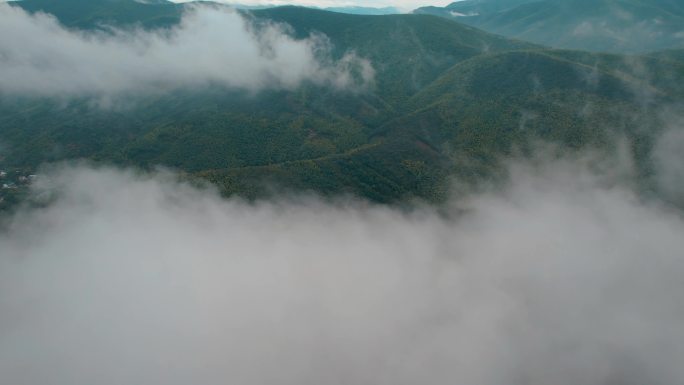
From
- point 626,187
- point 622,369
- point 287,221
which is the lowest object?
point 622,369

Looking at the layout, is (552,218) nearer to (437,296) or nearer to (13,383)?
(437,296)

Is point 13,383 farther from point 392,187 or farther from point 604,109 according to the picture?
point 604,109

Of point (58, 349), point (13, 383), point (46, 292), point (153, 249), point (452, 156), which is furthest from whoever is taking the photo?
point (452, 156)

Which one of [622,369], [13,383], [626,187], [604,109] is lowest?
[13,383]

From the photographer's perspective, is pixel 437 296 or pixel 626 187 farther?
pixel 626 187

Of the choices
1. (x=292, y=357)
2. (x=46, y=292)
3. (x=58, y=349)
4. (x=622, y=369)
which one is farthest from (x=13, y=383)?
(x=622, y=369)

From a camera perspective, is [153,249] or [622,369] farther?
[153,249]

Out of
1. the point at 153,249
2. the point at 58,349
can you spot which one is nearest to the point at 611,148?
the point at 153,249

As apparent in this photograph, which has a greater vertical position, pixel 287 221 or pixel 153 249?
pixel 287 221

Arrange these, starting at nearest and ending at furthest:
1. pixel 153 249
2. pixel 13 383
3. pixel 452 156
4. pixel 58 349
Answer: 1. pixel 13 383
2. pixel 58 349
3. pixel 153 249
4. pixel 452 156
